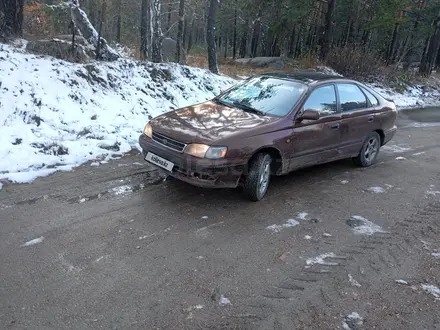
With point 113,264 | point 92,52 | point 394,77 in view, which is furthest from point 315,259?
point 394,77

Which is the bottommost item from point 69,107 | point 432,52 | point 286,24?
point 69,107

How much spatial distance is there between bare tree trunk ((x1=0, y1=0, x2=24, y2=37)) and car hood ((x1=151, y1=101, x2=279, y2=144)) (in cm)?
614

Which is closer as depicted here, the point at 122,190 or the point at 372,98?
the point at 122,190

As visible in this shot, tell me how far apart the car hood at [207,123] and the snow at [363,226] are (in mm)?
1689

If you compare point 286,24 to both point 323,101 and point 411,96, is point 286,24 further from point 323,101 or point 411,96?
point 323,101

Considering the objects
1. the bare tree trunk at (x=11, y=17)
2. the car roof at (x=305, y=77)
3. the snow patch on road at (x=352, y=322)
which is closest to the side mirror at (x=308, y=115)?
the car roof at (x=305, y=77)

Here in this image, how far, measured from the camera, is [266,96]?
606 cm

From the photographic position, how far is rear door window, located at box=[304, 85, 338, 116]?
592 centimetres

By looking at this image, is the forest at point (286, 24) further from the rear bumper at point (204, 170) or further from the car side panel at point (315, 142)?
the car side panel at point (315, 142)

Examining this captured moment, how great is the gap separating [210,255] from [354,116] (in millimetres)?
3947

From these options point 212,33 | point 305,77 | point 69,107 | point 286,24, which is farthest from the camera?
point 286,24

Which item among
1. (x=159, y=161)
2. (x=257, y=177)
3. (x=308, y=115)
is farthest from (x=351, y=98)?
(x=159, y=161)

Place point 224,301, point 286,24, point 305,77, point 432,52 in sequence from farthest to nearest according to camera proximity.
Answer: point 432,52
point 286,24
point 305,77
point 224,301

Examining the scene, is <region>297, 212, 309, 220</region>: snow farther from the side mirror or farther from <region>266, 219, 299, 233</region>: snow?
the side mirror
